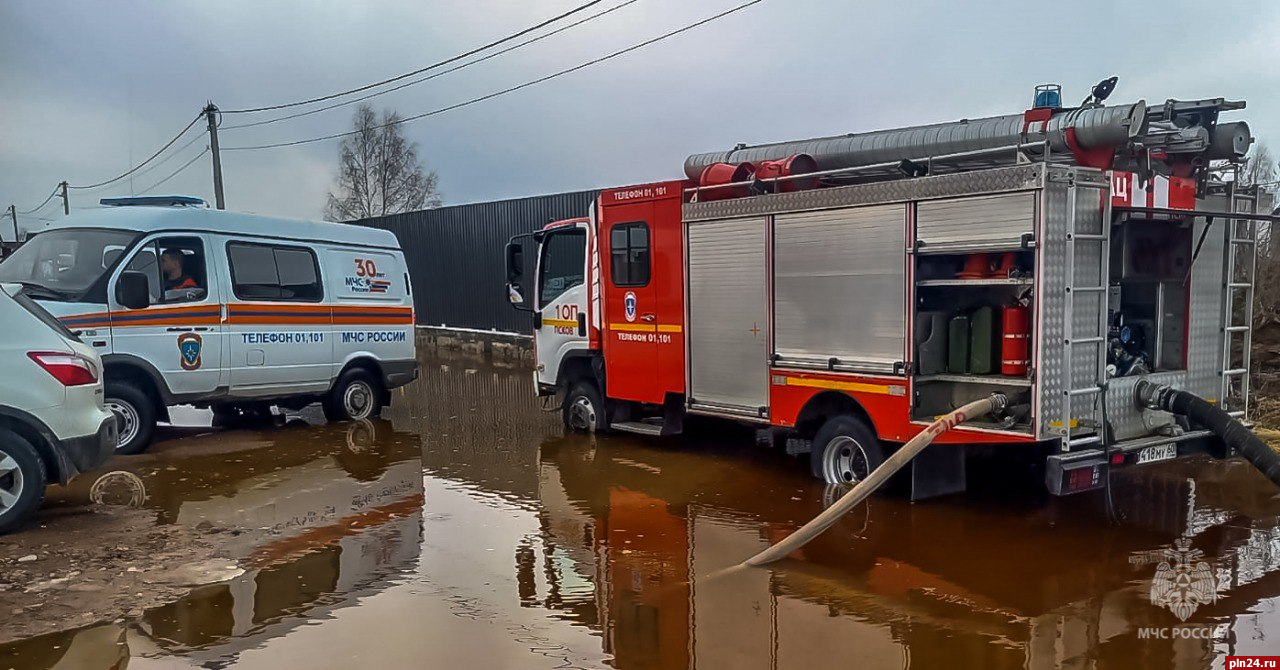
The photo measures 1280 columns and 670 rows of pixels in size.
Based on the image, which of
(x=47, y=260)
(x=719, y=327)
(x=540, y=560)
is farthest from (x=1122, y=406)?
(x=47, y=260)

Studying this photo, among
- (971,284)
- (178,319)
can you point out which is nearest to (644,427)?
(971,284)

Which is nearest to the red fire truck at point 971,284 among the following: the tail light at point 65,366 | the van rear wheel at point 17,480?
the tail light at point 65,366

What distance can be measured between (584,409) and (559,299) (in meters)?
1.31

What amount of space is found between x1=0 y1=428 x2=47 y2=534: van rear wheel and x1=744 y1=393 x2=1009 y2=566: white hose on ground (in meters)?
4.96

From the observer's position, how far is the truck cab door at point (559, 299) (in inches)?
395

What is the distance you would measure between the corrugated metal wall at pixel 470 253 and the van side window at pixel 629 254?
7.43 m

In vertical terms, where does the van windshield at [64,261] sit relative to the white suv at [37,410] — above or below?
above

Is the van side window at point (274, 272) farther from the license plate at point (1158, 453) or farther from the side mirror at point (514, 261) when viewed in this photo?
the license plate at point (1158, 453)

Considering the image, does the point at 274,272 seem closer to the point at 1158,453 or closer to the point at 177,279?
the point at 177,279

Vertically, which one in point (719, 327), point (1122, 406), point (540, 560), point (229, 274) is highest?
point (229, 274)

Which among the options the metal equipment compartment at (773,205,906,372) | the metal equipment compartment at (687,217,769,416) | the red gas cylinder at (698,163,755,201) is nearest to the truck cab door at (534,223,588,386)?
the metal equipment compartment at (687,217,769,416)

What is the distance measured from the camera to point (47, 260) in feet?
30.2

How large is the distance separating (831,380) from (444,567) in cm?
336

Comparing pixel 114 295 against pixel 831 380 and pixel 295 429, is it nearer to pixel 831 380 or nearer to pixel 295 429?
pixel 295 429
